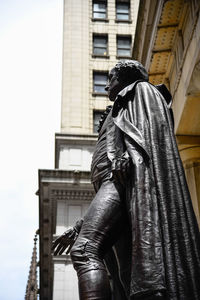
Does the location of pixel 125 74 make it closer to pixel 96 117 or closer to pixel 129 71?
pixel 129 71

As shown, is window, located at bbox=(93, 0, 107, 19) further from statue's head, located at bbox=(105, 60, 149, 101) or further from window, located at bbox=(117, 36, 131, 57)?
statue's head, located at bbox=(105, 60, 149, 101)

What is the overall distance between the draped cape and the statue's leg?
0.14 m

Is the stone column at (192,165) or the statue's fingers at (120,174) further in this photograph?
the stone column at (192,165)

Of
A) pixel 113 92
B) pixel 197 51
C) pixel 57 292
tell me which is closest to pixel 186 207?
pixel 113 92

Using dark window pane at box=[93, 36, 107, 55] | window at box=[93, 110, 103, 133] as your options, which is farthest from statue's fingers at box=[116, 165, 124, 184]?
dark window pane at box=[93, 36, 107, 55]

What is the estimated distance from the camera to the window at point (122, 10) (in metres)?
37.9

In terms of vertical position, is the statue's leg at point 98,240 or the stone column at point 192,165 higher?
the stone column at point 192,165

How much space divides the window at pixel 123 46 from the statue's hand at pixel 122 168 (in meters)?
32.6

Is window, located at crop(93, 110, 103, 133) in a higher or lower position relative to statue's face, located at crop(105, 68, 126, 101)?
higher

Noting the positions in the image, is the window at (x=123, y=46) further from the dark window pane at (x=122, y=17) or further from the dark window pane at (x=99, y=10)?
the dark window pane at (x=99, y=10)

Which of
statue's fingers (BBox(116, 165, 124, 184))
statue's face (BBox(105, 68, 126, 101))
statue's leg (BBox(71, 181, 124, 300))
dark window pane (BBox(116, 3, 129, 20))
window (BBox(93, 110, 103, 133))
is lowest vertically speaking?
statue's leg (BBox(71, 181, 124, 300))

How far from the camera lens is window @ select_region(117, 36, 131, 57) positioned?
3634cm

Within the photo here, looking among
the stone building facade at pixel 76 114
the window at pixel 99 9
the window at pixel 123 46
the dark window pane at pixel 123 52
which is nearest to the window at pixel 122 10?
the stone building facade at pixel 76 114

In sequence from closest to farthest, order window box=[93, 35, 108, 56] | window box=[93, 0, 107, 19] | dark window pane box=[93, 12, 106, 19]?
window box=[93, 35, 108, 56] < dark window pane box=[93, 12, 106, 19] < window box=[93, 0, 107, 19]
